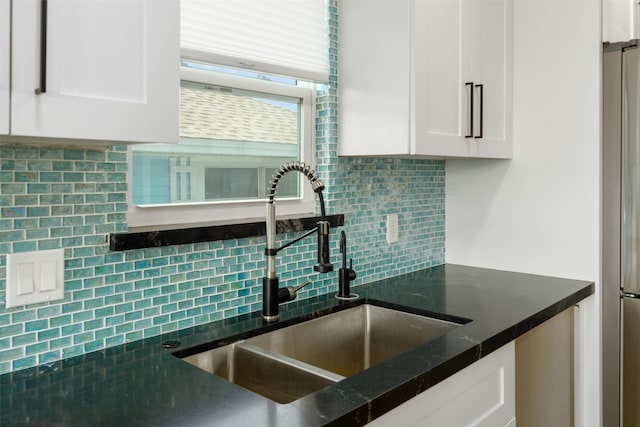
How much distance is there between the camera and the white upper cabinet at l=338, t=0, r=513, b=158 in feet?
5.51

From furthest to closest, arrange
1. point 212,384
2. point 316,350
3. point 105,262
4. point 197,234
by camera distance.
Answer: point 316,350 < point 197,234 < point 105,262 < point 212,384

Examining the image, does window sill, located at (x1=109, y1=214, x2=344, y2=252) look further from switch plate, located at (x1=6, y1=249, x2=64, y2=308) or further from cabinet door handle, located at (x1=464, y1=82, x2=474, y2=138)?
cabinet door handle, located at (x1=464, y1=82, x2=474, y2=138)

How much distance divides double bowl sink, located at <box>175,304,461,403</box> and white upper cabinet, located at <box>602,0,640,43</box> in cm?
129

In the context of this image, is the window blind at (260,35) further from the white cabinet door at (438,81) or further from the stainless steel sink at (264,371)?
the stainless steel sink at (264,371)

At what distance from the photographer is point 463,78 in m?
1.87

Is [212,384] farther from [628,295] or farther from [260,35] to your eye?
[628,295]

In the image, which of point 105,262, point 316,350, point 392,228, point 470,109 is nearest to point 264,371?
point 316,350

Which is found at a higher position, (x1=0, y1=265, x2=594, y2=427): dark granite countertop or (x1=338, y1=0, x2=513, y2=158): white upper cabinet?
(x1=338, y1=0, x2=513, y2=158): white upper cabinet

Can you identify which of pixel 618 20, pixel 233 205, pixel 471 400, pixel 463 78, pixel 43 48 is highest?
pixel 618 20

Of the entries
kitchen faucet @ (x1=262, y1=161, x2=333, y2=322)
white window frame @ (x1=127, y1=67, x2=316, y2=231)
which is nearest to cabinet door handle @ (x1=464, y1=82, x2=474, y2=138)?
white window frame @ (x1=127, y1=67, x2=316, y2=231)

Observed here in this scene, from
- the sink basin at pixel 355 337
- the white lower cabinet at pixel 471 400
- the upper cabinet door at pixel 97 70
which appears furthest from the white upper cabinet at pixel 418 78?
the upper cabinet door at pixel 97 70

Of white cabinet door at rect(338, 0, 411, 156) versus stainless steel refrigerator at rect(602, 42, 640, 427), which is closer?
white cabinet door at rect(338, 0, 411, 156)

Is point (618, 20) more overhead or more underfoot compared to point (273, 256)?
more overhead

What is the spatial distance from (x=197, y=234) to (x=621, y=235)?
160 centimetres
